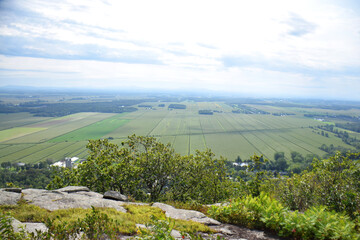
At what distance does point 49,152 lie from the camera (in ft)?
331

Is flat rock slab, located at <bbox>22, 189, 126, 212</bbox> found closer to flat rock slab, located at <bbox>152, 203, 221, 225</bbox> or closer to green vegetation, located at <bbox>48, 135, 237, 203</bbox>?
flat rock slab, located at <bbox>152, 203, 221, 225</bbox>

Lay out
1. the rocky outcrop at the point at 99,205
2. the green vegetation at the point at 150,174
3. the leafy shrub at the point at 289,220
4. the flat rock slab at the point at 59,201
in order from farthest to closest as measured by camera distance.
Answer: the green vegetation at the point at 150,174 → the flat rock slab at the point at 59,201 → the rocky outcrop at the point at 99,205 → the leafy shrub at the point at 289,220

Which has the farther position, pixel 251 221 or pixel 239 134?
pixel 239 134

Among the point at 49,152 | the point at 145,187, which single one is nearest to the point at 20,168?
the point at 49,152

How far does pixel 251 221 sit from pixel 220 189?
1296cm

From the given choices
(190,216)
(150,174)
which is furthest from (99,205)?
(150,174)

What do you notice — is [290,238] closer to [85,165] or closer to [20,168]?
[85,165]

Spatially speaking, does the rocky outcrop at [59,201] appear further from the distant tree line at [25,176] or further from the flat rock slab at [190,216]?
the distant tree line at [25,176]

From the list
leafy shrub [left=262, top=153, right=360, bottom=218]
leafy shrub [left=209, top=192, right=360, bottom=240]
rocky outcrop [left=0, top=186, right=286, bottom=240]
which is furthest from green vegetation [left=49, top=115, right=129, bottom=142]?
leafy shrub [left=209, top=192, right=360, bottom=240]

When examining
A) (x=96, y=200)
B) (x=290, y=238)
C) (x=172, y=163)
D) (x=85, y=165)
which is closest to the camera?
(x=290, y=238)

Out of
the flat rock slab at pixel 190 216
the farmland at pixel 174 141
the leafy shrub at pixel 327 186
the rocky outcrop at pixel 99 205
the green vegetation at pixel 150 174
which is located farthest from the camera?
the farmland at pixel 174 141

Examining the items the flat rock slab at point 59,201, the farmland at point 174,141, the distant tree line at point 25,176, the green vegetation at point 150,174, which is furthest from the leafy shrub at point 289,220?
the farmland at point 174,141

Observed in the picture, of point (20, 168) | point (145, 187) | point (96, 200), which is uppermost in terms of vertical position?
point (96, 200)

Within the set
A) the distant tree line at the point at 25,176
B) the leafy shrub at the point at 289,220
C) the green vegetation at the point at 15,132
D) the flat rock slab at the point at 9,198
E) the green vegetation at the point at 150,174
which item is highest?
the leafy shrub at the point at 289,220
